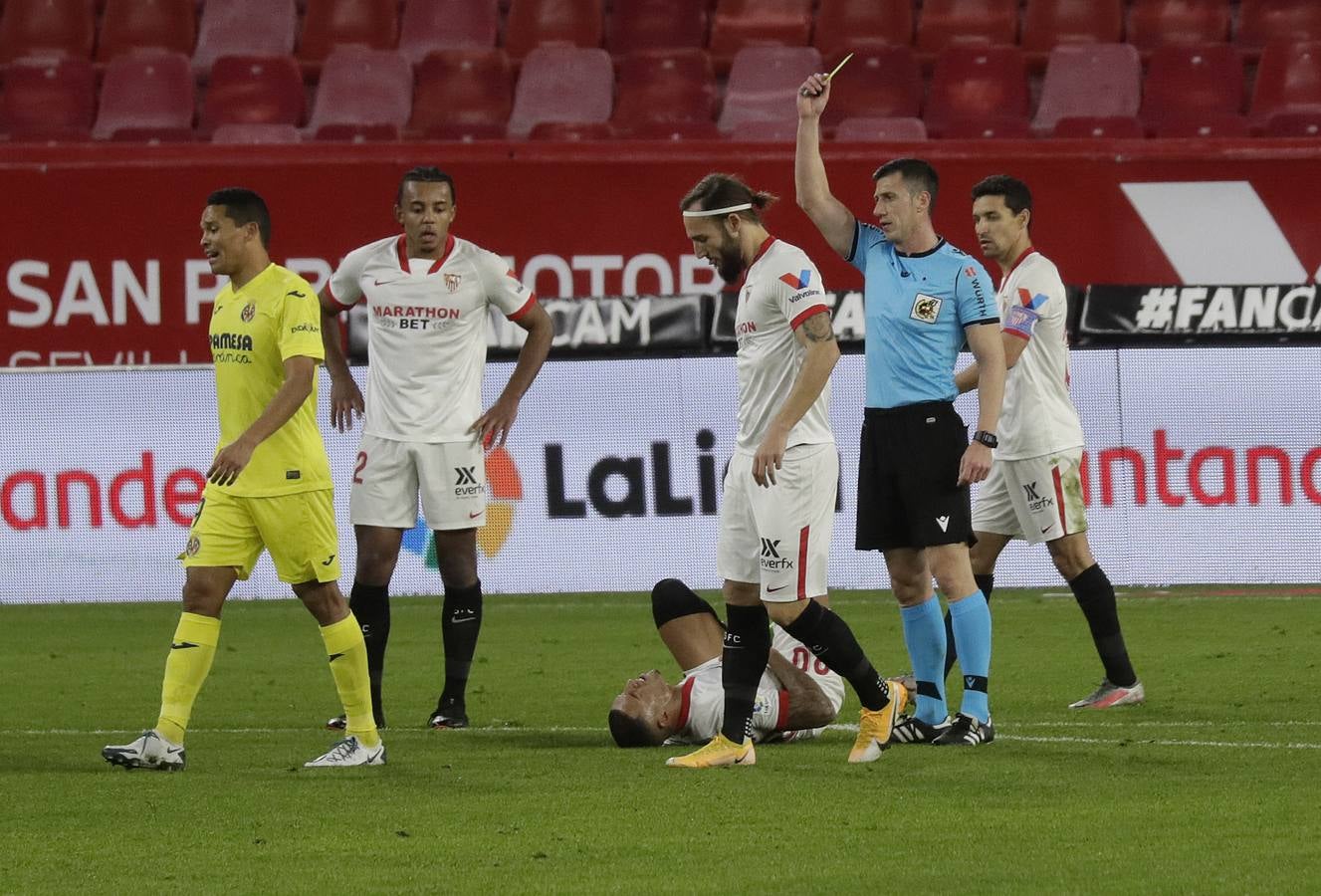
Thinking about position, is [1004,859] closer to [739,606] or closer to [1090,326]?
[739,606]

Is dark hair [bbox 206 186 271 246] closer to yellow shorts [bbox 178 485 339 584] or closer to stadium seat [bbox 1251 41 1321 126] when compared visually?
yellow shorts [bbox 178 485 339 584]

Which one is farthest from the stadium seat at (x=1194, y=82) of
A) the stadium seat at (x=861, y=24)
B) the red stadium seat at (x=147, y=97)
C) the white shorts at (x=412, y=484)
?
the white shorts at (x=412, y=484)

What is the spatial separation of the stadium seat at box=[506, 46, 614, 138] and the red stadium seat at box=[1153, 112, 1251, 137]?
4.69m

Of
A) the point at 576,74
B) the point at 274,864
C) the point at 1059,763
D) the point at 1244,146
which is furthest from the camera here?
the point at 576,74

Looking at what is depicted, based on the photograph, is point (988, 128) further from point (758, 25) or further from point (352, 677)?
point (352, 677)

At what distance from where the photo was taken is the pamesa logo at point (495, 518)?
528 inches

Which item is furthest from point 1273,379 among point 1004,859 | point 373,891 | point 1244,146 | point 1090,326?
point 373,891

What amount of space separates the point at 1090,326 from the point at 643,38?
258 inches

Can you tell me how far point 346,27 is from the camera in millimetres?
19406

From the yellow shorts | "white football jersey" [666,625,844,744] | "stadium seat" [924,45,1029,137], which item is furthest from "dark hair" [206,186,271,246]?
"stadium seat" [924,45,1029,137]

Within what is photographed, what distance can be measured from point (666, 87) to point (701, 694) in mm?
11474

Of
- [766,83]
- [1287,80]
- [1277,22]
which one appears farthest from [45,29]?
[1277,22]

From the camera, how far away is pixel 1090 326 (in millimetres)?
14320

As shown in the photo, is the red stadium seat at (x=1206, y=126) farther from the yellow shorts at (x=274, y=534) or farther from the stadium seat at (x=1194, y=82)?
the yellow shorts at (x=274, y=534)
